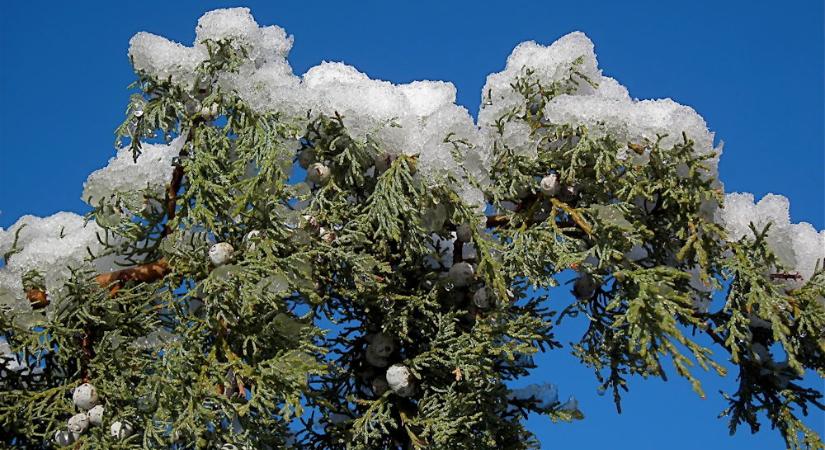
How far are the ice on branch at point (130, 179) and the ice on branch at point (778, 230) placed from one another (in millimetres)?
1667

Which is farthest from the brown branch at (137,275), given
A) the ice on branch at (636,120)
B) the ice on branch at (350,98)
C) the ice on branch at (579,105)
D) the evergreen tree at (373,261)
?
the ice on branch at (636,120)

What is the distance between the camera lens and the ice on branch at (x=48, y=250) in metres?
→ 2.75

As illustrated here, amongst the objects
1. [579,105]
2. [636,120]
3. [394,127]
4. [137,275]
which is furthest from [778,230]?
[137,275]

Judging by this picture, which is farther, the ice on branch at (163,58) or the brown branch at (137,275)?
the ice on branch at (163,58)

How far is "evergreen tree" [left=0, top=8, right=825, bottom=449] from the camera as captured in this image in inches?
99.4

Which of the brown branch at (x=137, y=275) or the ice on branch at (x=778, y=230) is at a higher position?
the ice on branch at (x=778, y=230)

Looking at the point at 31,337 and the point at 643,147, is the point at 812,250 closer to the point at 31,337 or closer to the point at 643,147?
the point at 643,147

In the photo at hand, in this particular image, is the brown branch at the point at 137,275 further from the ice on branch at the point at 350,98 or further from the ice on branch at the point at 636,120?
the ice on branch at the point at 636,120

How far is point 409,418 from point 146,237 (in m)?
0.92

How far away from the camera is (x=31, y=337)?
106 inches

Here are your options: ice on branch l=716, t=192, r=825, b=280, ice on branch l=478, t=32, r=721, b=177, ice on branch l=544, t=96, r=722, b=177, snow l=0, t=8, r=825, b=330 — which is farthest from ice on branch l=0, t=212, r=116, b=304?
ice on branch l=716, t=192, r=825, b=280

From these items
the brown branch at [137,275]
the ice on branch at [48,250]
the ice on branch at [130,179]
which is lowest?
the brown branch at [137,275]

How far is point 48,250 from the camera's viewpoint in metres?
2.82

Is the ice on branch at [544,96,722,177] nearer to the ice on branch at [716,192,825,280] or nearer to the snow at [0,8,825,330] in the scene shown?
the snow at [0,8,825,330]
